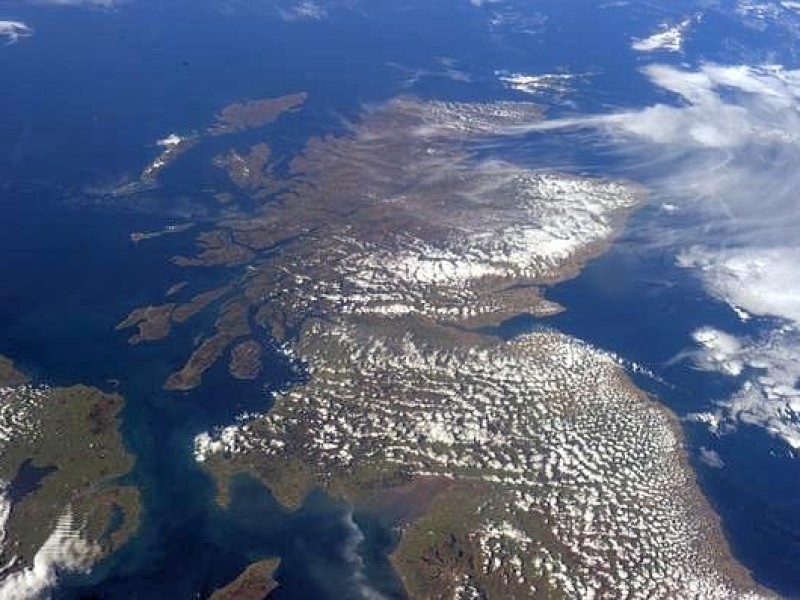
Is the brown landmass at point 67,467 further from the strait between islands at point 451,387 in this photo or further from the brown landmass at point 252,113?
the brown landmass at point 252,113

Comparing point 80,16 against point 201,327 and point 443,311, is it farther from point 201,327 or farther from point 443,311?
point 443,311

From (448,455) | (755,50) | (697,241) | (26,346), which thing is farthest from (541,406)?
(755,50)

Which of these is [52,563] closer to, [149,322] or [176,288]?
[149,322]

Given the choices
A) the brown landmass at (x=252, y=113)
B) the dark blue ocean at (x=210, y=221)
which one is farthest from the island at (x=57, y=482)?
the brown landmass at (x=252, y=113)

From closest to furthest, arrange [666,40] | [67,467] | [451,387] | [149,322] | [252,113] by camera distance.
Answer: [67,467] → [451,387] → [149,322] → [252,113] → [666,40]

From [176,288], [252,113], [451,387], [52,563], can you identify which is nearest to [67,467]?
[52,563]

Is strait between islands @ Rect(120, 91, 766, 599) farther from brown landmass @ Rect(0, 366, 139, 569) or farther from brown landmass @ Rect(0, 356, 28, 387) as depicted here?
brown landmass @ Rect(0, 356, 28, 387)
